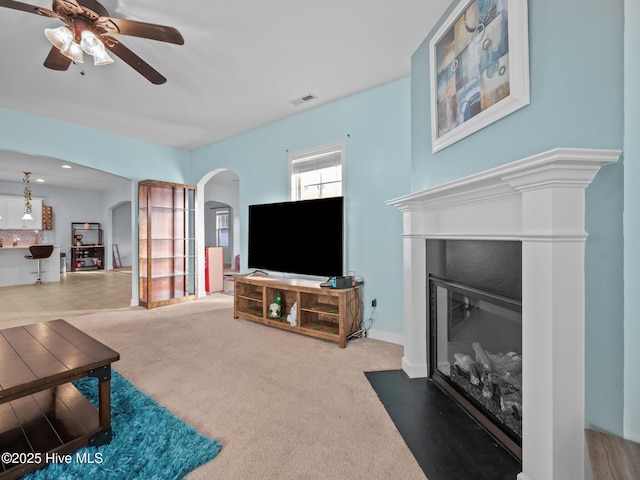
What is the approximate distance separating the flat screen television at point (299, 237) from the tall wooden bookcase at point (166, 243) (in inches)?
72.6

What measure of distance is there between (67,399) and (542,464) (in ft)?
7.99

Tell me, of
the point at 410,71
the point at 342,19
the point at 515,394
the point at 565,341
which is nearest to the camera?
the point at 565,341

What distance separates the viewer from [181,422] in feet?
5.54

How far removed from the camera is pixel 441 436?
5.20ft

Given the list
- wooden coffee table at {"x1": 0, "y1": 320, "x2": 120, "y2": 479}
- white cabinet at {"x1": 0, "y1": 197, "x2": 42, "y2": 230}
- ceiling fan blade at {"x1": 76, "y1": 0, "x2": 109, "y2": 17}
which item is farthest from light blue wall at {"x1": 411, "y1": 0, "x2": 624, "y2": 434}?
white cabinet at {"x1": 0, "y1": 197, "x2": 42, "y2": 230}

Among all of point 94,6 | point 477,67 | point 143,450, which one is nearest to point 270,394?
point 143,450

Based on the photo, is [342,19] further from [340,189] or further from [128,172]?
[128,172]

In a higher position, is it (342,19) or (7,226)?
(342,19)

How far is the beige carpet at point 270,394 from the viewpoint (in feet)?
4.67

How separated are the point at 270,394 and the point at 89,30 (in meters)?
2.61

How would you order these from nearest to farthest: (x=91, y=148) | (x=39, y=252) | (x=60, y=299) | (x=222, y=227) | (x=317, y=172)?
(x=317, y=172) < (x=91, y=148) < (x=60, y=299) < (x=39, y=252) < (x=222, y=227)

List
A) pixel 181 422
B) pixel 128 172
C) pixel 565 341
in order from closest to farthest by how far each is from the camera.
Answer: pixel 565 341 < pixel 181 422 < pixel 128 172

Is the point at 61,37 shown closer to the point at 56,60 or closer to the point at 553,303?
the point at 56,60

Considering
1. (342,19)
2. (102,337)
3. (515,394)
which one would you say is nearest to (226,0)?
(342,19)
